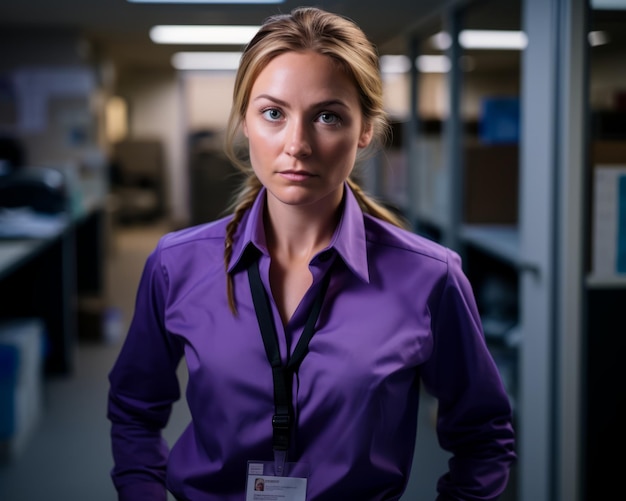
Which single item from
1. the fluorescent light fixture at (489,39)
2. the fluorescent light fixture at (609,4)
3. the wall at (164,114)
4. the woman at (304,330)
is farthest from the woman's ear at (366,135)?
the wall at (164,114)

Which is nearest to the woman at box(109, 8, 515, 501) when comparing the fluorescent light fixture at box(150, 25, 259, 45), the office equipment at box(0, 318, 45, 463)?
the fluorescent light fixture at box(150, 25, 259, 45)

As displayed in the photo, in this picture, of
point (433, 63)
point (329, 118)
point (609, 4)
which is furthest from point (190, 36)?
point (433, 63)

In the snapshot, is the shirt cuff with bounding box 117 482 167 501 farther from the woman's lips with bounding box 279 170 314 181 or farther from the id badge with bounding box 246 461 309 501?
the woman's lips with bounding box 279 170 314 181

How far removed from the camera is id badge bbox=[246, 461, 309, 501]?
907 mm

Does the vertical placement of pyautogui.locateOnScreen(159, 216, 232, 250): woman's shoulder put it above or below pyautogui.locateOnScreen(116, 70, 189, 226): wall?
below

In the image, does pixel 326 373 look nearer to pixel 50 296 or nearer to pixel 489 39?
pixel 50 296

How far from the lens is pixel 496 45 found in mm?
4793

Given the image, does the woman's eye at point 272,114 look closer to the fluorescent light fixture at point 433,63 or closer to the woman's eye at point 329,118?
the woman's eye at point 329,118

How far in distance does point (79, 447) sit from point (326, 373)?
6.81ft

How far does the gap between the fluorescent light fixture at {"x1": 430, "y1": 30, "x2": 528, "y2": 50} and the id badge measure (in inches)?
134

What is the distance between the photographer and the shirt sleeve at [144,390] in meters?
1.00

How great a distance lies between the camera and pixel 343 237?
94cm

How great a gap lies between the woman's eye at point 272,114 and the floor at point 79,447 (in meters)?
0.45

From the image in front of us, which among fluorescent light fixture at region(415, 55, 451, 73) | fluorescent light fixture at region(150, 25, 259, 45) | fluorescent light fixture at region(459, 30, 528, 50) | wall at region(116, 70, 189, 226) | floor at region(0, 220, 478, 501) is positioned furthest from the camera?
wall at region(116, 70, 189, 226)
